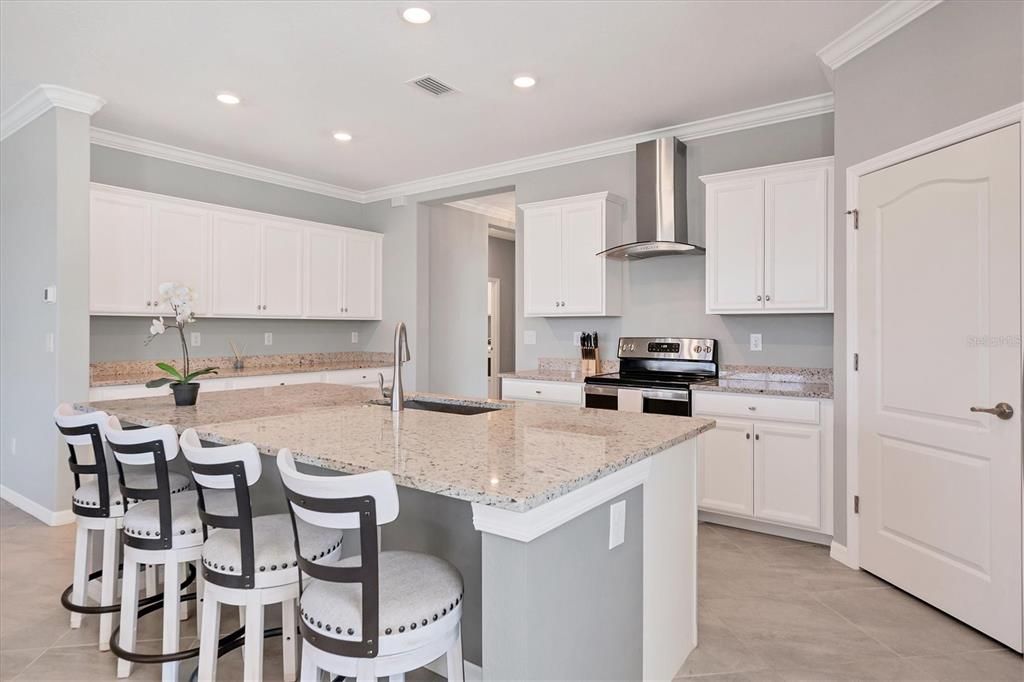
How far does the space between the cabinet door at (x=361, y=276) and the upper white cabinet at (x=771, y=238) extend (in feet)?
11.8

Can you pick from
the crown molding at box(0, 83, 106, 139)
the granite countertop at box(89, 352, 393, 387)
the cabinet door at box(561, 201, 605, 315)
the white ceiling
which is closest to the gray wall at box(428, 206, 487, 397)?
the granite countertop at box(89, 352, 393, 387)

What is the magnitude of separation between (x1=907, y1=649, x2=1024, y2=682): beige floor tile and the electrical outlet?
4.74 ft

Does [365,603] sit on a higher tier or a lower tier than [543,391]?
lower

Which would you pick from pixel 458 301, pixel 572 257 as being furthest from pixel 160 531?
pixel 458 301

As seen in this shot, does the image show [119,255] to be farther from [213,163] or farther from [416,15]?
[416,15]

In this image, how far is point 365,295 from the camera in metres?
6.21

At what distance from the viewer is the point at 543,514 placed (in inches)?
52.5

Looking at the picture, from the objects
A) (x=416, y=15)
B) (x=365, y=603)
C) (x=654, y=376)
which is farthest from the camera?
(x=654, y=376)

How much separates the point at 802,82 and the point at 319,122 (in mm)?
3262

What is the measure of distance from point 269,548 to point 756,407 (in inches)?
114

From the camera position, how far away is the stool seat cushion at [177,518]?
1990 mm

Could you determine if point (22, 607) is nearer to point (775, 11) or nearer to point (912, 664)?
point (912, 664)

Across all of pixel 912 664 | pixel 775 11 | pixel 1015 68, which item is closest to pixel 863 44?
pixel 775 11

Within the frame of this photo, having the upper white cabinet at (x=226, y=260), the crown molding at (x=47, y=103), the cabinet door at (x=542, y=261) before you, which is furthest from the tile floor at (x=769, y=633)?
the crown molding at (x=47, y=103)
